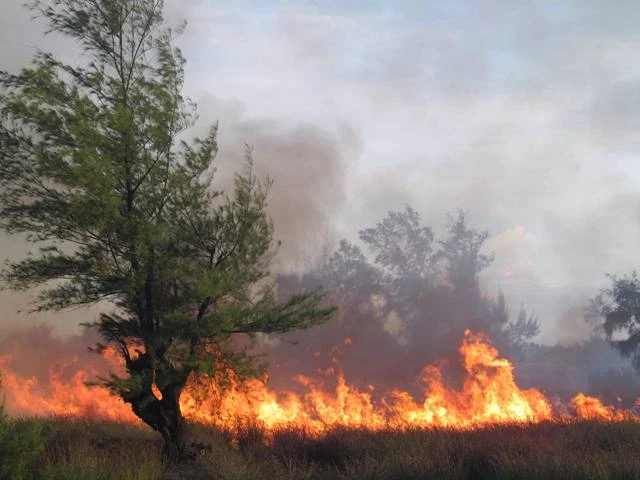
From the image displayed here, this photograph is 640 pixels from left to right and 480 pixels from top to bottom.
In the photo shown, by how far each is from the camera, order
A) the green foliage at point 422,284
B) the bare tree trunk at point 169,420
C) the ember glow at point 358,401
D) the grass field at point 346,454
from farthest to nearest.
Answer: the green foliage at point 422,284 → the ember glow at point 358,401 → the bare tree trunk at point 169,420 → the grass field at point 346,454

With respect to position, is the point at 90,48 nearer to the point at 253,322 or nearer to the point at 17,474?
the point at 253,322

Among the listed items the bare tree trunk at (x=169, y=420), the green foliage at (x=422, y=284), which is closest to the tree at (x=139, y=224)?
the bare tree trunk at (x=169, y=420)

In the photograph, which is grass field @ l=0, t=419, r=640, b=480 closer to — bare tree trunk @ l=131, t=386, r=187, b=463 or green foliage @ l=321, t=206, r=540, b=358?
bare tree trunk @ l=131, t=386, r=187, b=463

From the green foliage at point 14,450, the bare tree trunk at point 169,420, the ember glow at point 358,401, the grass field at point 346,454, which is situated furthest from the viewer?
the ember glow at point 358,401

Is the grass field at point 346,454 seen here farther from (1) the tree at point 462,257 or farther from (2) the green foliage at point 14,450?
(1) the tree at point 462,257

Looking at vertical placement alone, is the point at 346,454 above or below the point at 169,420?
below

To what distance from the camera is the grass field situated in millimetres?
10156

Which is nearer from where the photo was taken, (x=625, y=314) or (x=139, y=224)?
(x=139, y=224)

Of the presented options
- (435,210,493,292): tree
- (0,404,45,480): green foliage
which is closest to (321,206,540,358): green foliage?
(435,210,493,292): tree

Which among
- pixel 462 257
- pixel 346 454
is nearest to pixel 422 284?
pixel 462 257

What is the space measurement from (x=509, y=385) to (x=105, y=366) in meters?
23.1

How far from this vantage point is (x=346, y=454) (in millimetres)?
13047

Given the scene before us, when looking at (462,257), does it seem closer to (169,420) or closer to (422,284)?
(422,284)

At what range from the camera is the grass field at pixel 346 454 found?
1016 centimetres
